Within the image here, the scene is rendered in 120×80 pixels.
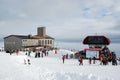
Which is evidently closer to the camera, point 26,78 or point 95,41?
point 26,78

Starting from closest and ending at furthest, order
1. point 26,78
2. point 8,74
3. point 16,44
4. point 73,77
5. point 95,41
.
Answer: point 73,77 → point 26,78 → point 8,74 → point 95,41 → point 16,44

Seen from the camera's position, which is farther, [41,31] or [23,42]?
[41,31]

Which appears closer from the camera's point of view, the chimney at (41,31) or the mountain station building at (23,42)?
the mountain station building at (23,42)

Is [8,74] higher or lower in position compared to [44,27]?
lower

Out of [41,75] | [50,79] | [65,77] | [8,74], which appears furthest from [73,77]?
[8,74]

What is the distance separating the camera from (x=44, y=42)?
83500mm

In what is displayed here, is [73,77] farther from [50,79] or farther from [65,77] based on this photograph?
[50,79]

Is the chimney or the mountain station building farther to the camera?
the chimney

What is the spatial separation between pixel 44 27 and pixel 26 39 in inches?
650

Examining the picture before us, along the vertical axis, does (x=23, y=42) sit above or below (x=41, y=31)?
below

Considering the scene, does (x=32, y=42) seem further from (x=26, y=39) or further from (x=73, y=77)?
(x=73, y=77)

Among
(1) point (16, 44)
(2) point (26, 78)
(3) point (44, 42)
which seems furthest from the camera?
(3) point (44, 42)

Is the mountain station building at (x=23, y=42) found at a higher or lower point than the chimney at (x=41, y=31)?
lower

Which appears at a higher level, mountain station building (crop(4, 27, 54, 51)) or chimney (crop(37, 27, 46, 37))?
chimney (crop(37, 27, 46, 37))
